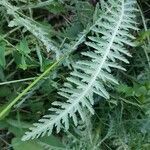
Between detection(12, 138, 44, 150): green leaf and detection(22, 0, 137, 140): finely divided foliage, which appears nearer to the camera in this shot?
detection(22, 0, 137, 140): finely divided foliage

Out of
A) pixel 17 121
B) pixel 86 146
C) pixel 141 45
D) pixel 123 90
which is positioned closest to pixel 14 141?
pixel 17 121

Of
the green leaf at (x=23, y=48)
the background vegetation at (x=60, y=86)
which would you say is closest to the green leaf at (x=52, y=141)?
the background vegetation at (x=60, y=86)

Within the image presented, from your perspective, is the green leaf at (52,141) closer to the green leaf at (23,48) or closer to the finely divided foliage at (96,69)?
the finely divided foliage at (96,69)

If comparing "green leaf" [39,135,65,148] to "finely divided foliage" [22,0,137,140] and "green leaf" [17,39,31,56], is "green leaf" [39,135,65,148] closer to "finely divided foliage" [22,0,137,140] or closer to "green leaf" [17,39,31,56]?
"finely divided foliage" [22,0,137,140]

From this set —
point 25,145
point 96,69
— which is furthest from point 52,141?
point 96,69

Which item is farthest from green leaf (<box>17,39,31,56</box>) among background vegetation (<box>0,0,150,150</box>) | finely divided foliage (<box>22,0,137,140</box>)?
finely divided foliage (<box>22,0,137,140</box>)

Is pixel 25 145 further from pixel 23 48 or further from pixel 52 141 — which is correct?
pixel 23 48

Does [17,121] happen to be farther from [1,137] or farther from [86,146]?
[86,146]
